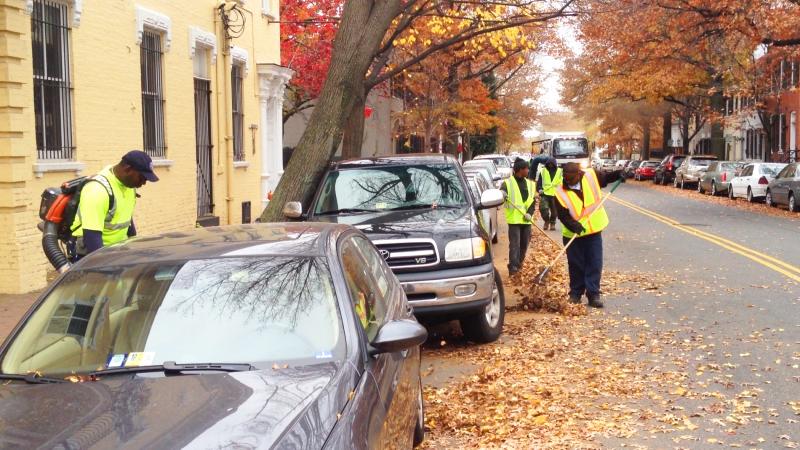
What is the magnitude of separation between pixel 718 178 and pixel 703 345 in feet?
100.0

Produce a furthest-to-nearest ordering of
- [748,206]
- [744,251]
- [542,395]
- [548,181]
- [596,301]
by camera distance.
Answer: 1. [748,206]
2. [744,251]
3. [548,181]
4. [596,301]
5. [542,395]

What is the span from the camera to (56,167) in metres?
10.9

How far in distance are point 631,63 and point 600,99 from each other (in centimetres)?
1379

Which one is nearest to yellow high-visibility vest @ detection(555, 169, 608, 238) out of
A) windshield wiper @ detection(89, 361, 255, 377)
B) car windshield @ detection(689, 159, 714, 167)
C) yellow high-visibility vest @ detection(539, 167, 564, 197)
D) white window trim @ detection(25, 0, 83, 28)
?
yellow high-visibility vest @ detection(539, 167, 564, 197)

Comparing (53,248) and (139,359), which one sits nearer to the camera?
(139,359)

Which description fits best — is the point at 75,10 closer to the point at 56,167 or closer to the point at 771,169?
the point at 56,167

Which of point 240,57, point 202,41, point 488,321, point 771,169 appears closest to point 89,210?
point 488,321

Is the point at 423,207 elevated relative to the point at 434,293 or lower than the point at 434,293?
elevated

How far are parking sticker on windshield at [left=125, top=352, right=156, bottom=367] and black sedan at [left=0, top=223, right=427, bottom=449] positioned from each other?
0.01 m

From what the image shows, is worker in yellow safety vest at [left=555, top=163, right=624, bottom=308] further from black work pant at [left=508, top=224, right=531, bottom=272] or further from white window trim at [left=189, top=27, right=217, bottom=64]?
white window trim at [left=189, top=27, right=217, bottom=64]

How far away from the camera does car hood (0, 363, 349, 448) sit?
2.91 m

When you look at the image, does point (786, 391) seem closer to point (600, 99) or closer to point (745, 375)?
point (745, 375)

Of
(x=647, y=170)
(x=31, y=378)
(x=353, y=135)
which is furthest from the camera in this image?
(x=647, y=170)

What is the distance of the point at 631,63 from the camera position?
35.4 metres
